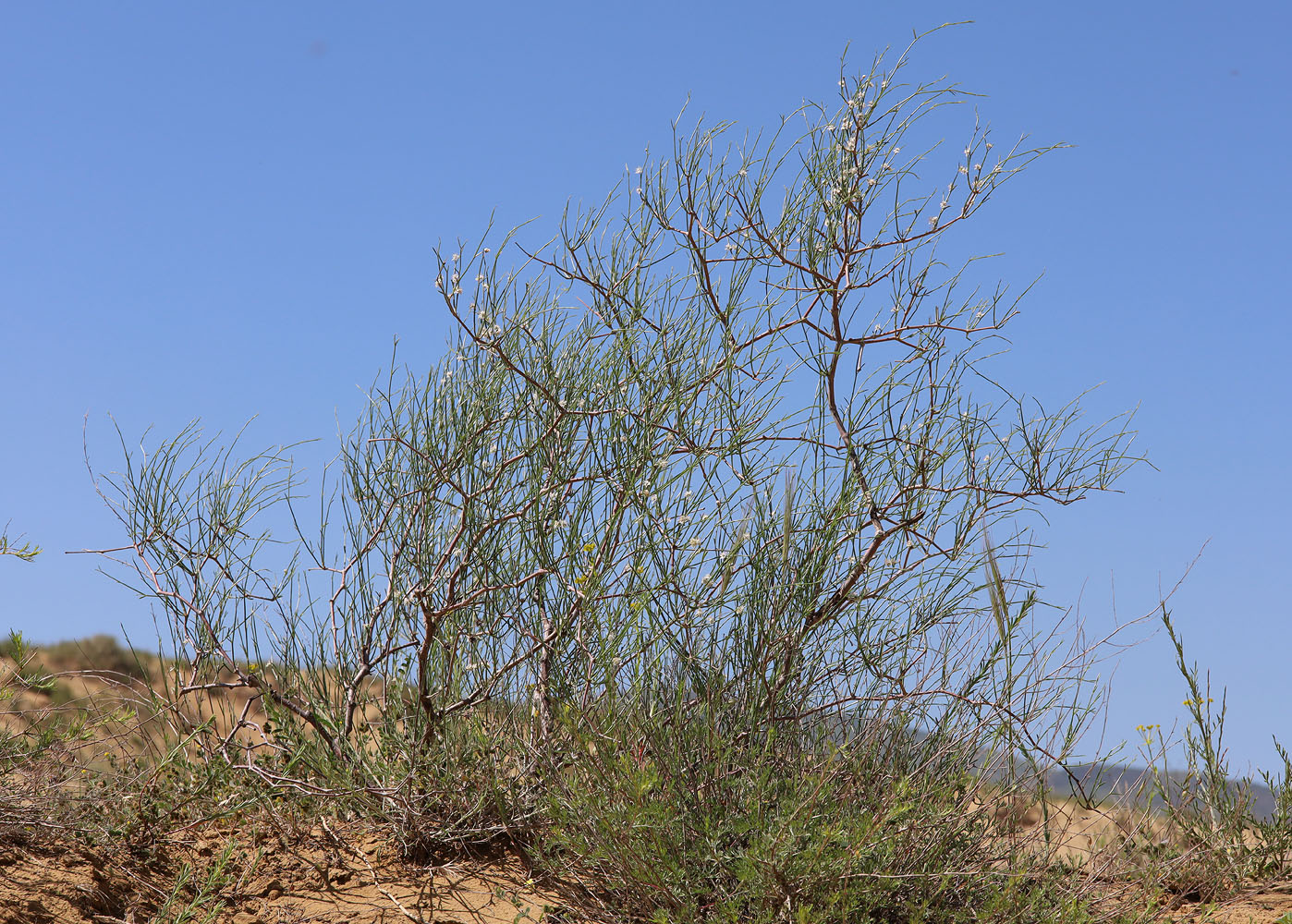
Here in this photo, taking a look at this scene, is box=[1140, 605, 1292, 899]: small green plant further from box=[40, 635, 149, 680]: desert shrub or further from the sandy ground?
box=[40, 635, 149, 680]: desert shrub

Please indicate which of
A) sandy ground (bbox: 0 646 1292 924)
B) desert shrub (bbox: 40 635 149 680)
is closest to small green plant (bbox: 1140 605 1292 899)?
sandy ground (bbox: 0 646 1292 924)

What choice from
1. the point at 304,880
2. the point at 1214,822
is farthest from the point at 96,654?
the point at 1214,822

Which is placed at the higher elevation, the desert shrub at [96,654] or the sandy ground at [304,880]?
the desert shrub at [96,654]

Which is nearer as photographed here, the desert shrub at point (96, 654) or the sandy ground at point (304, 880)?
the sandy ground at point (304, 880)

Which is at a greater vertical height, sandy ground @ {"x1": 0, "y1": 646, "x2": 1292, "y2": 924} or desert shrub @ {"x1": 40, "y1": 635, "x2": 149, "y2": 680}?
desert shrub @ {"x1": 40, "y1": 635, "x2": 149, "y2": 680}

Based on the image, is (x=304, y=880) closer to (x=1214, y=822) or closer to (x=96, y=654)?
(x=1214, y=822)

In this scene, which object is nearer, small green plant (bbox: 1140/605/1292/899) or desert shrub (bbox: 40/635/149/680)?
small green plant (bbox: 1140/605/1292/899)

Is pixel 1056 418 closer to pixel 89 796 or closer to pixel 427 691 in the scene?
pixel 427 691

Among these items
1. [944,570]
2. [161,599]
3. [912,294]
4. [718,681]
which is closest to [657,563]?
[718,681]

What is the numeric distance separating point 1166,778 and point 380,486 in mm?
3572

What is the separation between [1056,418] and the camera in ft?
13.3

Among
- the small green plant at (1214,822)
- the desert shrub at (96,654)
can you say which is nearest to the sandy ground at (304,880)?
the small green plant at (1214,822)

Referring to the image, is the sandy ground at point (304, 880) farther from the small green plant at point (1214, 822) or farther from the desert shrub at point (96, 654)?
the desert shrub at point (96, 654)

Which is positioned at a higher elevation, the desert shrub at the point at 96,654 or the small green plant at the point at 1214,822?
the desert shrub at the point at 96,654
